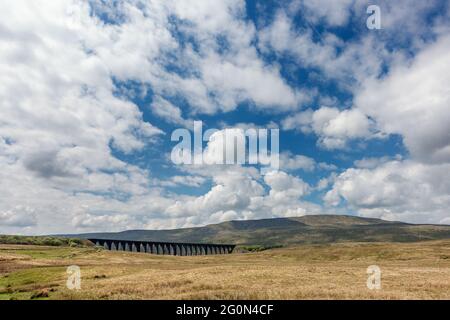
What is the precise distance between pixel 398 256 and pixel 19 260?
9614cm

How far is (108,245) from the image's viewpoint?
189m
